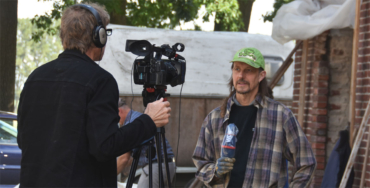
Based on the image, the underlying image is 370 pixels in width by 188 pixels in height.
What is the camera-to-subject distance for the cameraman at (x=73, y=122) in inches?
80.2

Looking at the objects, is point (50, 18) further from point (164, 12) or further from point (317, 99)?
point (317, 99)

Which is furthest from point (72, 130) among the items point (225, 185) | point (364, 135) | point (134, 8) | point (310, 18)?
point (134, 8)

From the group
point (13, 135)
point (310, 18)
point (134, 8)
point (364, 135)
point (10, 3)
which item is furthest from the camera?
point (134, 8)

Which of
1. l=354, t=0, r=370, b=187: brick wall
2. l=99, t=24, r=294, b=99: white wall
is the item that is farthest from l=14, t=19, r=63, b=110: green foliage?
l=354, t=0, r=370, b=187: brick wall

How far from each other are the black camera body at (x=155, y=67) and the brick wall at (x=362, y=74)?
2.66 metres

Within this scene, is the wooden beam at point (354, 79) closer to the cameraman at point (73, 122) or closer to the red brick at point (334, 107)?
the red brick at point (334, 107)

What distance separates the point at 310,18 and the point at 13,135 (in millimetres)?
4593

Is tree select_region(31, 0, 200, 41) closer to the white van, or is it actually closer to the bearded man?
the white van

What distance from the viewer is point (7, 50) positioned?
1022cm

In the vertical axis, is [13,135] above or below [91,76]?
below

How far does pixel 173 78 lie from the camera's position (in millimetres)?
2932

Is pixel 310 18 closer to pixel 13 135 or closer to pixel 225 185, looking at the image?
pixel 225 185

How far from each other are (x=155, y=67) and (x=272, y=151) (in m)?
1.04

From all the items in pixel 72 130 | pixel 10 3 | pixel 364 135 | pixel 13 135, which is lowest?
pixel 13 135
